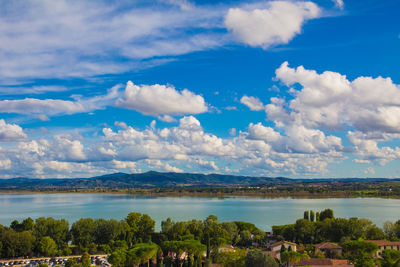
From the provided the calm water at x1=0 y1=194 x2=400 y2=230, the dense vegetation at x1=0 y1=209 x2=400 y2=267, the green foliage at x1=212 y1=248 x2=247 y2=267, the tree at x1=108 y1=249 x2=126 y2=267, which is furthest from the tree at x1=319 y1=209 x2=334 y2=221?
the tree at x1=108 y1=249 x2=126 y2=267

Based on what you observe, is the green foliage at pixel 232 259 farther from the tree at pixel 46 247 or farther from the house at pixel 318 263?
the tree at pixel 46 247

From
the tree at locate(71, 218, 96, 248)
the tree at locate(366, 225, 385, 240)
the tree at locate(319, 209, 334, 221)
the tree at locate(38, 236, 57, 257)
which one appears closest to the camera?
the tree at locate(38, 236, 57, 257)

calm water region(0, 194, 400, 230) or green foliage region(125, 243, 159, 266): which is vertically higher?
green foliage region(125, 243, 159, 266)

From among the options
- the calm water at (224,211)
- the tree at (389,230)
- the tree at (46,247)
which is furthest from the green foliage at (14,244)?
the tree at (389,230)

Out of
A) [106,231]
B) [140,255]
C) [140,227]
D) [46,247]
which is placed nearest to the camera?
[140,255]

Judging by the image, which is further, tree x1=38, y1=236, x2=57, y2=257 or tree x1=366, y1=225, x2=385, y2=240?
tree x1=366, y1=225, x2=385, y2=240

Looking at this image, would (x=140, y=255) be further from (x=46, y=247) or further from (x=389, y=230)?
(x=389, y=230)

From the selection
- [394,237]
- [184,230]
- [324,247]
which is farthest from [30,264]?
[394,237]

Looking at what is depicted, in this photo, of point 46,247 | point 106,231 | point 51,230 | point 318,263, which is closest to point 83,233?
point 106,231

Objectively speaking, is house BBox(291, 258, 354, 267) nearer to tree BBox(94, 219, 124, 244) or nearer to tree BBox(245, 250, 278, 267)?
tree BBox(245, 250, 278, 267)
